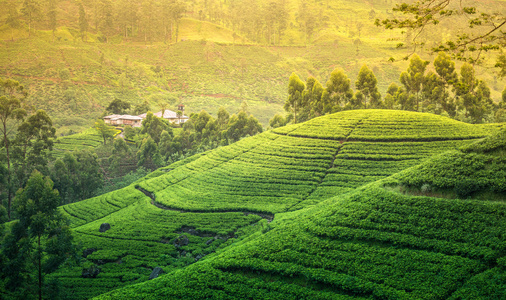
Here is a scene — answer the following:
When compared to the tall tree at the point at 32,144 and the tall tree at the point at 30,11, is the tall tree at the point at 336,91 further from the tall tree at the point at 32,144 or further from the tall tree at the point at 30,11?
the tall tree at the point at 30,11

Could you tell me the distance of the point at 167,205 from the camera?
3753 centimetres

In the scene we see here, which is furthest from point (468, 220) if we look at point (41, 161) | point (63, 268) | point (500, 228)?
point (41, 161)

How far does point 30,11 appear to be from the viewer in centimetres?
10281

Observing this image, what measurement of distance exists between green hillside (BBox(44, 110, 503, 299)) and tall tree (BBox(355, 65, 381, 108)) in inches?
388

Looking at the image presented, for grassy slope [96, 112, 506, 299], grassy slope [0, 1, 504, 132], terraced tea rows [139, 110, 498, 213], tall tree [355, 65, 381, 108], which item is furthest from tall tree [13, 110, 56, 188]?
tall tree [355, 65, 381, 108]

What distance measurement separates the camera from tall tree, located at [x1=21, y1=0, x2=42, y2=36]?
103m

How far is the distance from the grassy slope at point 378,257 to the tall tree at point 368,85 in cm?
3609

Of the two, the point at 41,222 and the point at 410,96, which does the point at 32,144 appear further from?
the point at 410,96

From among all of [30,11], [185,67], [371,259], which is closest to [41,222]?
[371,259]

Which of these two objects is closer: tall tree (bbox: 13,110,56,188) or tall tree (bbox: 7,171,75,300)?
tall tree (bbox: 7,171,75,300)

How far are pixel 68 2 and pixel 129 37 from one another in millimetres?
31180

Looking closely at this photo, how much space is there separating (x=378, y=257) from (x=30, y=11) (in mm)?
124123

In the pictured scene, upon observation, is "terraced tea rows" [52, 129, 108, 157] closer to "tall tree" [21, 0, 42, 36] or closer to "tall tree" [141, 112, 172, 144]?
"tall tree" [141, 112, 172, 144]

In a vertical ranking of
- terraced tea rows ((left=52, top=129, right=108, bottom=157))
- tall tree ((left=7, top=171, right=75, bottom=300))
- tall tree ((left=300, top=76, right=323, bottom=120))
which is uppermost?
tall tree ((left=300, top=76, right=323, bottom=120))
